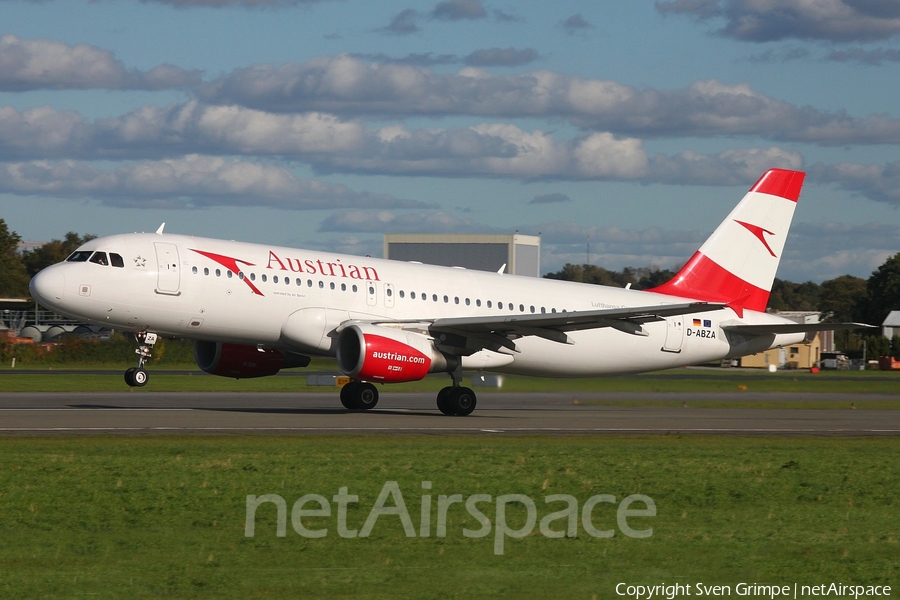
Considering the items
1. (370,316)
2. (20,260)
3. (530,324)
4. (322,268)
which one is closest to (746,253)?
(530,324)

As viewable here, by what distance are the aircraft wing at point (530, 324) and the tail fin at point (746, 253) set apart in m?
7.15

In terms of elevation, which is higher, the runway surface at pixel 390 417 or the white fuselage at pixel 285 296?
the white fuselage at pixel 285 296

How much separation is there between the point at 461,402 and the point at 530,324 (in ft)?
9.77

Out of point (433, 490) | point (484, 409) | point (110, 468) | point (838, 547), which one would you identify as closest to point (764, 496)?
point (838, 547)

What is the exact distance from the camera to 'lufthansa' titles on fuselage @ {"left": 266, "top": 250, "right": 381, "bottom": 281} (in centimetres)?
2970

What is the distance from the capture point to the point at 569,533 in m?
11.8

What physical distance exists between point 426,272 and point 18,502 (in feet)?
65.0

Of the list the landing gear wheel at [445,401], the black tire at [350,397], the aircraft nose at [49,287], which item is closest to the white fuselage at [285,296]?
the aircraft nose at [49,287]

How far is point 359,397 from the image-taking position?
31766 mm

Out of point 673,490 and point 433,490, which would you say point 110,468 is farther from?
point 673,490

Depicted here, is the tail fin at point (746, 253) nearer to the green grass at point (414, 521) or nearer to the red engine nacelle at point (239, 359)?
the red engine nacelle at point (239, 359)

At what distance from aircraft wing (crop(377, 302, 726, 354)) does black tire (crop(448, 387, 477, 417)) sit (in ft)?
3.60

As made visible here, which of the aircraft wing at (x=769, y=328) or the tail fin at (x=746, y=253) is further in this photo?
the tail fin at (x=746, y=253)

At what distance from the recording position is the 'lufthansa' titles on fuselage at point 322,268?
97.5 feet
